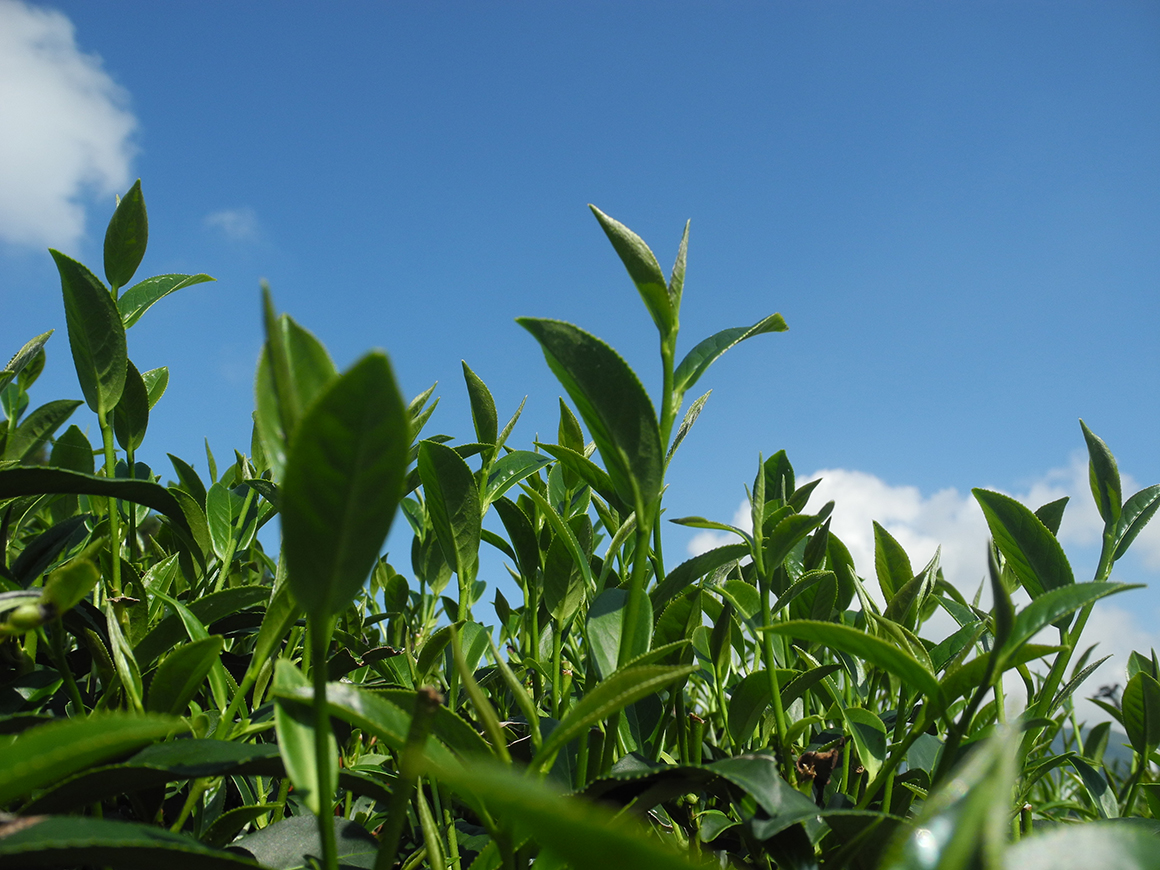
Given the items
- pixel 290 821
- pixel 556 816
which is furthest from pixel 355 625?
pixel 556 816

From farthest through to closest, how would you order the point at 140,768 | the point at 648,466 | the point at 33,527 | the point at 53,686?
the point at 33,527
the point at 53,686
the point at 648,466
the point at 140,768

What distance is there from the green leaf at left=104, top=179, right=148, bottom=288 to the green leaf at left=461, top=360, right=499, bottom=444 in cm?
51

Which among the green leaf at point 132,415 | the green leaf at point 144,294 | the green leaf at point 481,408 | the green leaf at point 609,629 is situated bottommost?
the green leaf at point 609,629

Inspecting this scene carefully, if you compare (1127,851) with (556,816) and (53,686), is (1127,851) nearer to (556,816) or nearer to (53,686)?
(556,816)

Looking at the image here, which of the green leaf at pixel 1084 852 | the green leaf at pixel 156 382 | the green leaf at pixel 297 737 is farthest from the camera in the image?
the green leaf at pixel 156 382

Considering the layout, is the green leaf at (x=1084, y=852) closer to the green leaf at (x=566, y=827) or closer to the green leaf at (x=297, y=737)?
the green leaf at (x=566, y=827)

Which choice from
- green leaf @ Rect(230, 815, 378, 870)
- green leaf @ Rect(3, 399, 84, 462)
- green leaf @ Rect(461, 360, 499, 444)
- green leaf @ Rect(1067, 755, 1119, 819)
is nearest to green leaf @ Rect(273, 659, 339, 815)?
green leaf @ Rect(230, 815, 378, 870)

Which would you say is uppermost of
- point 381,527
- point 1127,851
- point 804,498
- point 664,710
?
point 804,498

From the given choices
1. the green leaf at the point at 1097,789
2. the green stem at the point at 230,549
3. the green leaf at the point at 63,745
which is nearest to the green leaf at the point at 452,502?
the green stem at the point at 230,549

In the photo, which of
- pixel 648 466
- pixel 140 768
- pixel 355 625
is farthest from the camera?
pixel 355 625

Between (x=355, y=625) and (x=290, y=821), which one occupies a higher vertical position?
(x=355, y=625)

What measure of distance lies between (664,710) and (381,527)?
0.62 m

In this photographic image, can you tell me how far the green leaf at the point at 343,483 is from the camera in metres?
0.42

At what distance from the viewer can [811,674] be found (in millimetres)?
934
